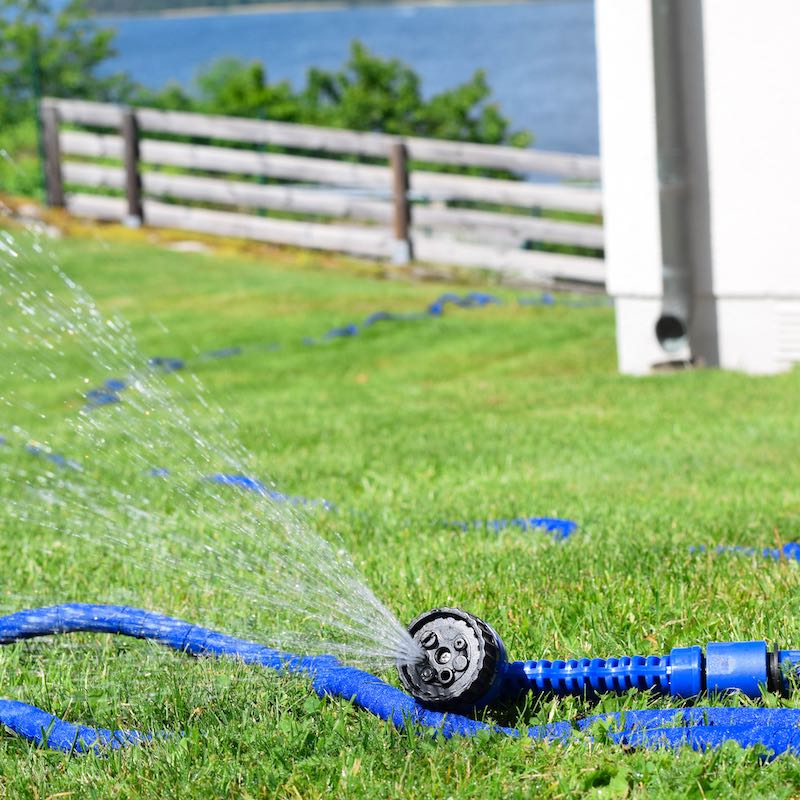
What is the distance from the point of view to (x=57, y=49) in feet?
77.2

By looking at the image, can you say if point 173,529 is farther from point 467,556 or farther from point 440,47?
point 440,47

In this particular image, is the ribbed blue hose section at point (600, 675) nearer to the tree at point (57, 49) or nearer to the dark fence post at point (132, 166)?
the dark fence post at point (132, 166)

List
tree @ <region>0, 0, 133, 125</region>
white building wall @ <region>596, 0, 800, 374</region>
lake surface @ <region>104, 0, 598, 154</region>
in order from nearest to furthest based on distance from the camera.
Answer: white building wall @ <region>596, 0, 800, 374</region> < tree @ <region>0, 0, 133, 125</region> < lake surface @ <region>104, 0, 598, 154</region>

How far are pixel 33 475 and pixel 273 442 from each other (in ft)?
3.58

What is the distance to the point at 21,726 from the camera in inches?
97.5

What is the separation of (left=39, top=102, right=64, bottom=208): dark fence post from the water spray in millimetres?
14680

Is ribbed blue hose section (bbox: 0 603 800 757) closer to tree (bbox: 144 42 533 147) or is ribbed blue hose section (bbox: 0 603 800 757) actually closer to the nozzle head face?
the nozzle head face

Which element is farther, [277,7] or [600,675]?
[277,7]

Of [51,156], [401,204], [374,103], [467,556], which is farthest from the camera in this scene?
[374,103]

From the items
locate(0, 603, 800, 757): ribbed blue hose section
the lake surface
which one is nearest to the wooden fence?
locate(0, 603, 800, 757): ribbed blue hose section

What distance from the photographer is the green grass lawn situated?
2242 millimetres

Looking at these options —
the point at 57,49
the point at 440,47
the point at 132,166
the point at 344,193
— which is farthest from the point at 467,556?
the point at 440,47

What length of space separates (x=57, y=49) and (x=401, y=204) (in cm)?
1231

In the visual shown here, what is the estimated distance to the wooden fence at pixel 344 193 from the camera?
1326 centimetres
